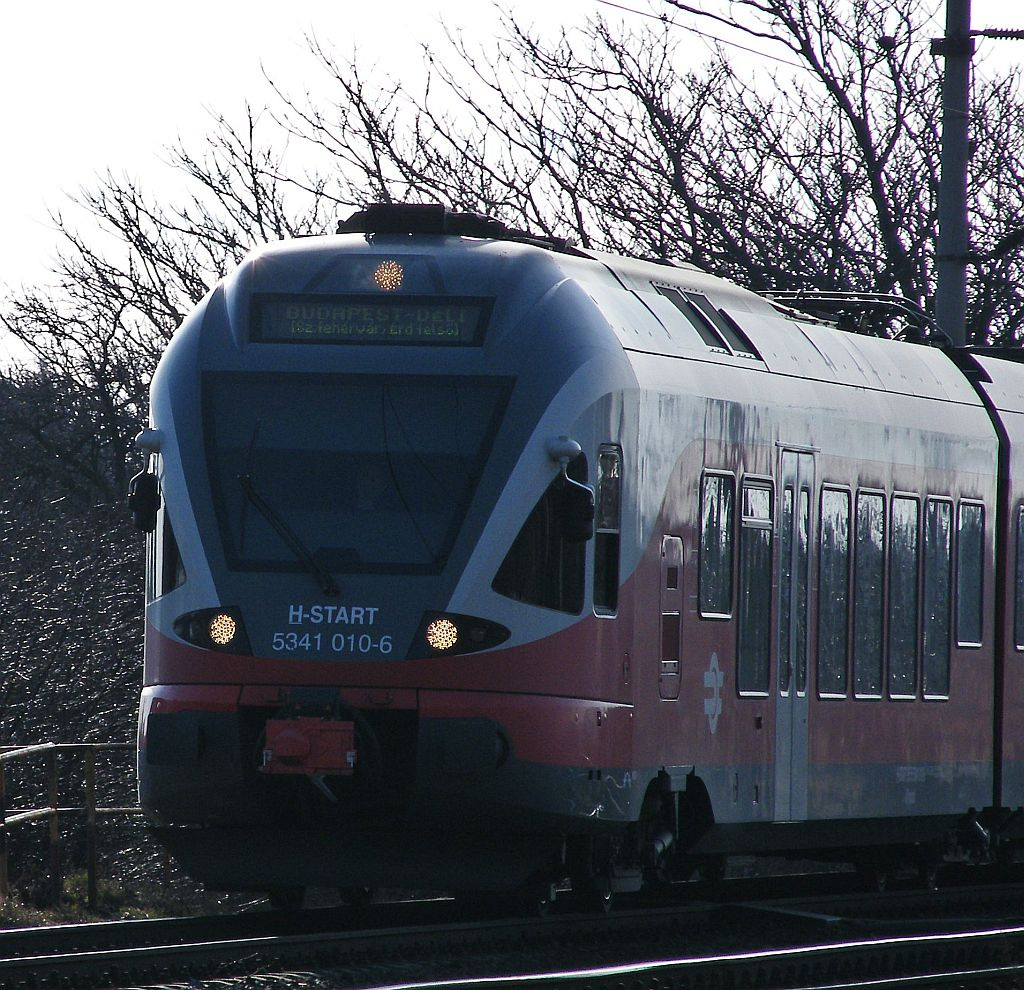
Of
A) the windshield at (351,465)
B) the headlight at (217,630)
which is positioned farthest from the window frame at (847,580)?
the headlight at (217,630)

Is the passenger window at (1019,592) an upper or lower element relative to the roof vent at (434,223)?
lower

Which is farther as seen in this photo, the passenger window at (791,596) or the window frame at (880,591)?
the window frame at (880,591)

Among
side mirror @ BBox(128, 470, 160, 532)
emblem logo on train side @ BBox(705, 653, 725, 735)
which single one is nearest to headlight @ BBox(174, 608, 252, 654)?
side mirror @ BBox(128, 470, 160, 532)

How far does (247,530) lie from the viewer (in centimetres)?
1151

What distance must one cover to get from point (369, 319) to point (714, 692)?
8.58 feet

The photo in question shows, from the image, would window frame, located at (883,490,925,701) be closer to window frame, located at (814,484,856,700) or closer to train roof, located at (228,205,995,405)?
window frame, located at (814,484,856,700)

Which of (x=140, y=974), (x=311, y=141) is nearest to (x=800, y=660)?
(x=140, y=974)

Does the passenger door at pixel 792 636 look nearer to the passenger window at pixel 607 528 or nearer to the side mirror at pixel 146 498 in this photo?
the passenger window at pixel 607 528

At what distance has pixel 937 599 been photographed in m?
15.2

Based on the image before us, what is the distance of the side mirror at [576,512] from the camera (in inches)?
446

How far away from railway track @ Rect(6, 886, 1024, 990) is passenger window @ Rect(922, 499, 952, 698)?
1.91 metres

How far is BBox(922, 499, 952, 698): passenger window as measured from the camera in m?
15.0

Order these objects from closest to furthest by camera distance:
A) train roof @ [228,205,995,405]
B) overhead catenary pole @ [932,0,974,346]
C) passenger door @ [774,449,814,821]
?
train roof @ [228,205,995,405]
passenger door @ [774,449,814,821]
overhead catenary pole @ [932,0,974,346]

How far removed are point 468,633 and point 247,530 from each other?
3.76 feet
